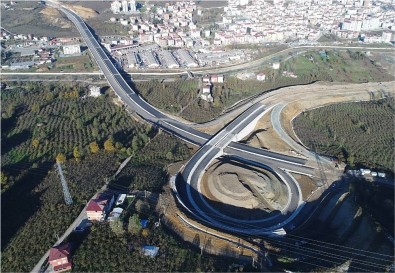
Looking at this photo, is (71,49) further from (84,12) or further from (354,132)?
(354,132)

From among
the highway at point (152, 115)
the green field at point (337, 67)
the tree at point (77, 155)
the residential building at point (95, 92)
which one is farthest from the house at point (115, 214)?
the green field at point (337, 67)

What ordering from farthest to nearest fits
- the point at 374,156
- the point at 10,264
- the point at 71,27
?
1. the point at 71,27
2. the point at 374,156
3. the point at 10,264

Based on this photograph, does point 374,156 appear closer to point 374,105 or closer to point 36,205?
point 374,105

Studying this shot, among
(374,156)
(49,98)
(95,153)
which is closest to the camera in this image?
(95,153)

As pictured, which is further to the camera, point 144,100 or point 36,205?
point 144,100

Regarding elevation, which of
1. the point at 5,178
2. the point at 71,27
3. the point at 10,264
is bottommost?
the point at 10,264

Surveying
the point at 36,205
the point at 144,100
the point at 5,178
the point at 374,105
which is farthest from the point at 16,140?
the point at 374,105

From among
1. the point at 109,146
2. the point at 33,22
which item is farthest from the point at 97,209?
the point at 33,22
